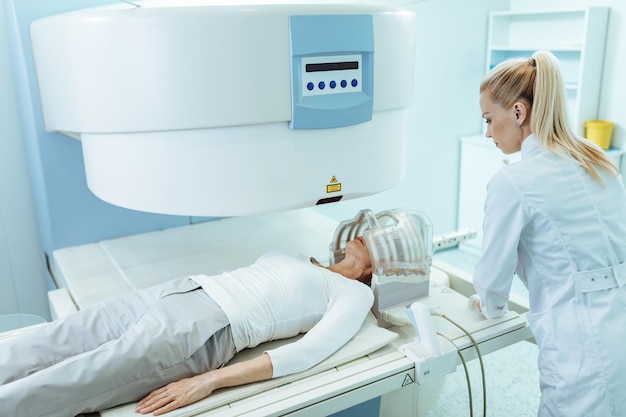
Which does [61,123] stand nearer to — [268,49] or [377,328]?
[268,49]

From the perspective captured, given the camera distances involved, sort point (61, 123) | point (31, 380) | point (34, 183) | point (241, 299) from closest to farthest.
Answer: point (31, 380), point (241, 299), point (61, 123), point (34, 183)

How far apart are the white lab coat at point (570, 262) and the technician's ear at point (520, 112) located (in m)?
0.04

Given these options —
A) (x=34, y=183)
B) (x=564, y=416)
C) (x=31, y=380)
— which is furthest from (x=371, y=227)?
(x=34, y=183)

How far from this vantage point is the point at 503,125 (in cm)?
134

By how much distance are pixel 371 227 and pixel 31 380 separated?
846 mm

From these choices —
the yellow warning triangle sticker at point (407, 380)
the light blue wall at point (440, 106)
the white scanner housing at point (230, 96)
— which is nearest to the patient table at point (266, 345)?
the yellow warning triangle sticker at point (407, 380)

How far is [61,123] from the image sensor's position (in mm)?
1462

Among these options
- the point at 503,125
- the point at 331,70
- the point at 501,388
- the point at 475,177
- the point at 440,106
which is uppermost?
the point at 331,70

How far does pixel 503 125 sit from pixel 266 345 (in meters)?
0.77

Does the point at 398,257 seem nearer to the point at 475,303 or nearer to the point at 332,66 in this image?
the point at 475,303

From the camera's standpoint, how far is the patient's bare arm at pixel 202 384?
113 centimetres

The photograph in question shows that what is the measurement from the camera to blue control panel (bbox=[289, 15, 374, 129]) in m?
1.22

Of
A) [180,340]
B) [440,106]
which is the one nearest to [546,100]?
[180,340]

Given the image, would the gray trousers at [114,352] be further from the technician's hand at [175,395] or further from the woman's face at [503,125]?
the woman's face at [503,125]
